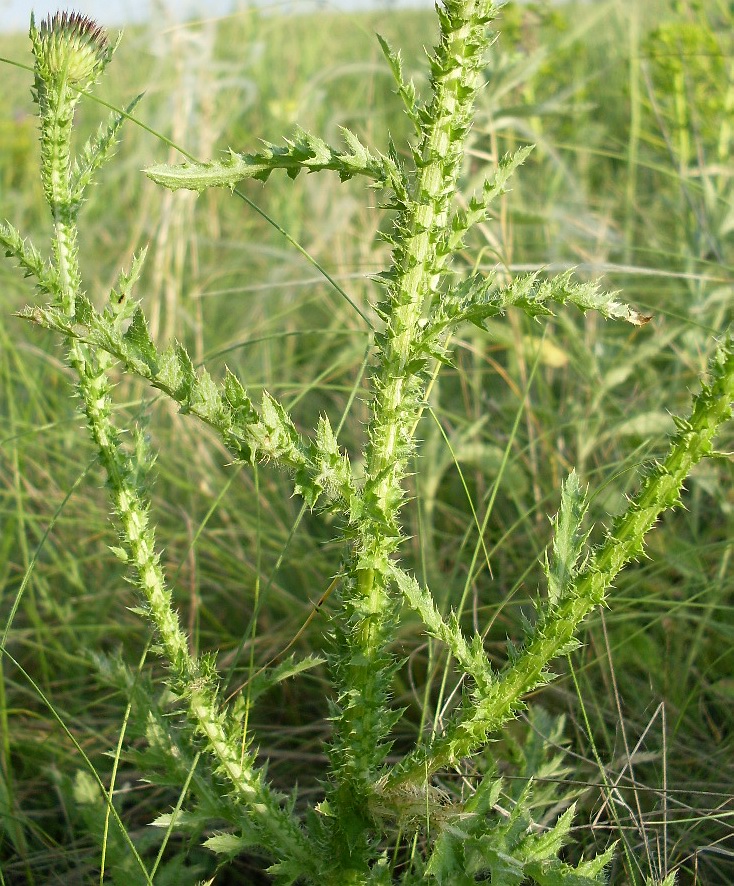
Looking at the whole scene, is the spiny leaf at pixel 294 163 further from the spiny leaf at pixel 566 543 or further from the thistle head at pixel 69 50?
the spiny leaf at pixel 566 543

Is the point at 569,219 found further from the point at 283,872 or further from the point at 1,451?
the point at 283,872

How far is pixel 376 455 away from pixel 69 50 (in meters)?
0.54

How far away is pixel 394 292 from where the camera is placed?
942 mm

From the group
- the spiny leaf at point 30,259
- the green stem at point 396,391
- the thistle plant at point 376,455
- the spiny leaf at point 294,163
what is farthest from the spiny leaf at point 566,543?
the spiny leaf at point 30,259

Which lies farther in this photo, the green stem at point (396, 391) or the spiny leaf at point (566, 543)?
the spiny leaf at point (566, 543)

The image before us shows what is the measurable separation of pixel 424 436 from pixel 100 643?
90 cm

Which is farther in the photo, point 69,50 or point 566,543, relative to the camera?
point 566,543

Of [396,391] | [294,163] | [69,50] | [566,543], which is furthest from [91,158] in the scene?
[566,543]

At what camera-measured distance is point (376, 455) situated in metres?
0.98

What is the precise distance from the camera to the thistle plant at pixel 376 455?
34.8 inches

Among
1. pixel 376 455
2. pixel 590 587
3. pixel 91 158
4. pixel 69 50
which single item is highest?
pixel 69 50

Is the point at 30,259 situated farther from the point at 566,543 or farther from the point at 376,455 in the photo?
the point at 566,543

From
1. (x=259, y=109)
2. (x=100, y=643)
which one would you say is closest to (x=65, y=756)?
(x=100, y=643)

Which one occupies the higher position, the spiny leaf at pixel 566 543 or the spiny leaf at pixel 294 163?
the spiny leaf at pixel 294 163
